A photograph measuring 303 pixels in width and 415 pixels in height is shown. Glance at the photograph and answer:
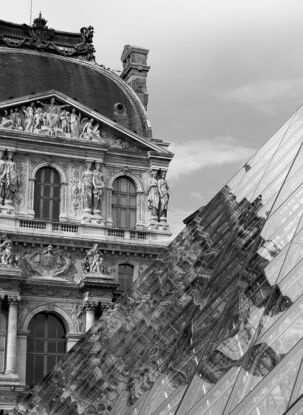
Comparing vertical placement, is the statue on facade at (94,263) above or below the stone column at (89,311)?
above

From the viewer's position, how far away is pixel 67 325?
3569 centimetres

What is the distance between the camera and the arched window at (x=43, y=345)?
115 feet

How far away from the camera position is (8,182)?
121 feet

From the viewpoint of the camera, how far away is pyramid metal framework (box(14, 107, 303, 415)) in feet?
36.1

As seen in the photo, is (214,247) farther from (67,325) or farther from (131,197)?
(131,197)

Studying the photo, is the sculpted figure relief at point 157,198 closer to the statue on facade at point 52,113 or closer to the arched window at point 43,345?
the statue on facade at point 52,113

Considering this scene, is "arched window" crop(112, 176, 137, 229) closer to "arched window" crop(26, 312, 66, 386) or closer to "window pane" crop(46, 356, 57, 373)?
"arched window" crop(26, 312, 66, 386)

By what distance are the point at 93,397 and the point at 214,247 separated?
4204mm

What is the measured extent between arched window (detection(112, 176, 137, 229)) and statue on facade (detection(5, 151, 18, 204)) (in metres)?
4.61

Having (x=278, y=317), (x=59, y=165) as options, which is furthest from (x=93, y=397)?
(x=59, y=165)

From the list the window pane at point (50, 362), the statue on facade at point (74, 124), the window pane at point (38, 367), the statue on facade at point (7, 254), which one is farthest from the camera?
the statue on facade at point (74, 124)

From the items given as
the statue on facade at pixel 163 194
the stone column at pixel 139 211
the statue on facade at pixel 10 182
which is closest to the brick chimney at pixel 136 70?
the statue on facade at pixel 163 194

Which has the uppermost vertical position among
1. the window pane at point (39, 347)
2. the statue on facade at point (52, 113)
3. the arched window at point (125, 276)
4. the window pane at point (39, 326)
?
the statue on facade at point (52, 113)

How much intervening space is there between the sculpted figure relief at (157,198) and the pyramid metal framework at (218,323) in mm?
15317
